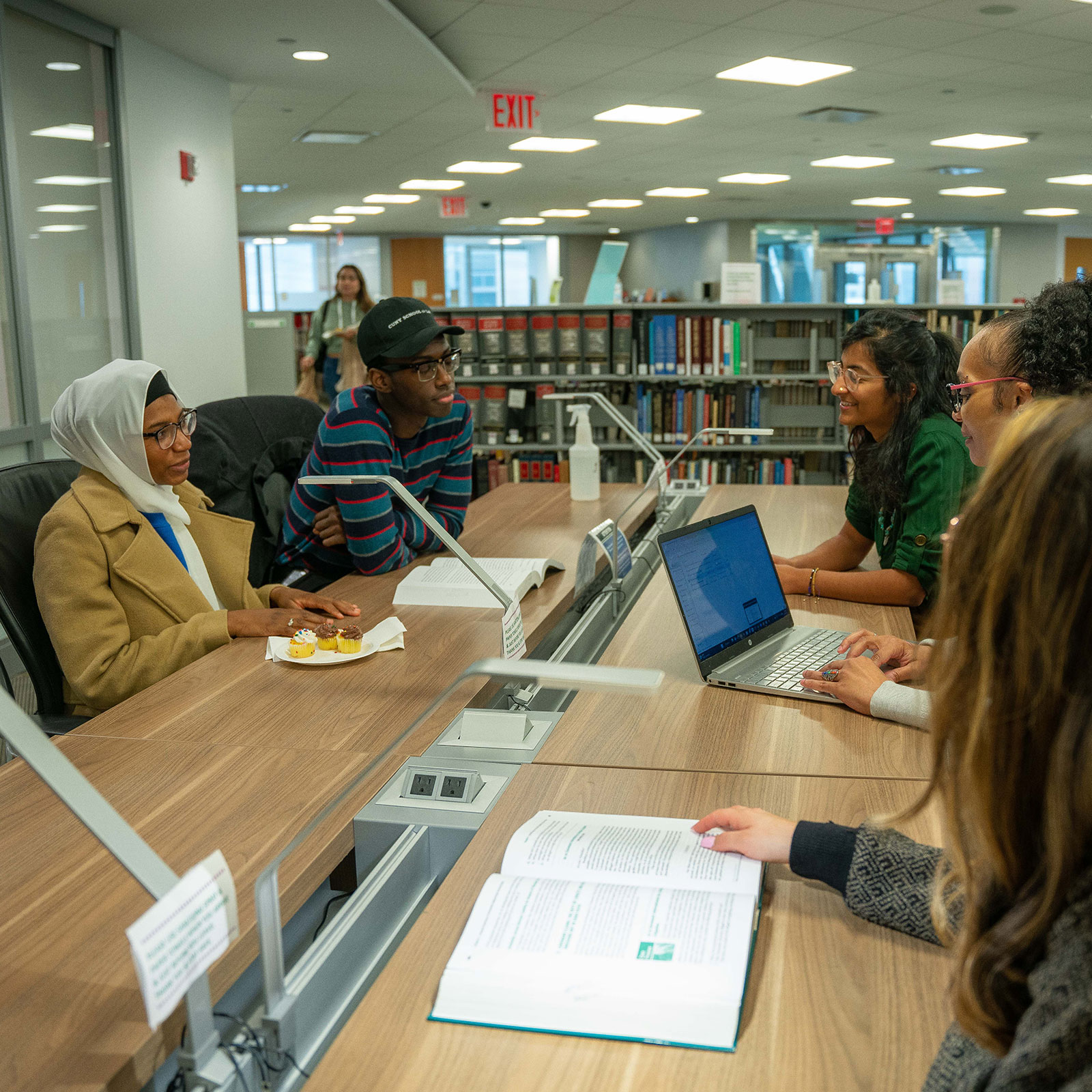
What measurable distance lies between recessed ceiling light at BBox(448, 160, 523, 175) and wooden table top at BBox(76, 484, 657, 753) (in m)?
7.83

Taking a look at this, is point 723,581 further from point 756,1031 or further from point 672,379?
point 672,379

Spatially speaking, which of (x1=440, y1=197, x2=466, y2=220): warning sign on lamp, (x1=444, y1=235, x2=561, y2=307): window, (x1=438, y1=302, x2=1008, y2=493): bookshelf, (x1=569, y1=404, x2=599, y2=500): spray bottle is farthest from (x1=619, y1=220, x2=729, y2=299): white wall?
(x1=569, y1=404, x2=599, y2=500): spray bottle

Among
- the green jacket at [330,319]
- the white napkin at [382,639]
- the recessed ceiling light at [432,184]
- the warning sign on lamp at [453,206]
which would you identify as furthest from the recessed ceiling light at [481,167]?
the white napkin at [382,639]

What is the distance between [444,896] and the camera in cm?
105

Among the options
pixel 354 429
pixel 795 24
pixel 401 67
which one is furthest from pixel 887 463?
pixel 401 67

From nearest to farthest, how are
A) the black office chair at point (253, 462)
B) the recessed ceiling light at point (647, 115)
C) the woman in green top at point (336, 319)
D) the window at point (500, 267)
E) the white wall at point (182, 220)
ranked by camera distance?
the black office chair at point (253, 462) → the white wall at point (182, 220) → the recessed ceiling light at point (647, 115) → the woman in green top at point (336, 319) → the window at point (500, 267)

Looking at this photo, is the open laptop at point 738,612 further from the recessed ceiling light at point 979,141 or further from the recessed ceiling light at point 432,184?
the recessed ceiling light at point 432,184

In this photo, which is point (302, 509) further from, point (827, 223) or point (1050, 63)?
point (827, 223)

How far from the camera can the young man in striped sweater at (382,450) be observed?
2494mm

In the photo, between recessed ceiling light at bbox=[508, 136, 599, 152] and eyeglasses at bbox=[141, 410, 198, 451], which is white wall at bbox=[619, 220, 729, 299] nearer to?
recessed ceiling light at bbox=[508, 136, 599, 152]

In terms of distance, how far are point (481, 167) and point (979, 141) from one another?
13.8ft

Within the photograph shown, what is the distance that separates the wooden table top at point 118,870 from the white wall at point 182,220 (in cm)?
388

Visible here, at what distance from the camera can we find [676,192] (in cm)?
1139

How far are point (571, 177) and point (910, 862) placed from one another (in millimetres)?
10084
